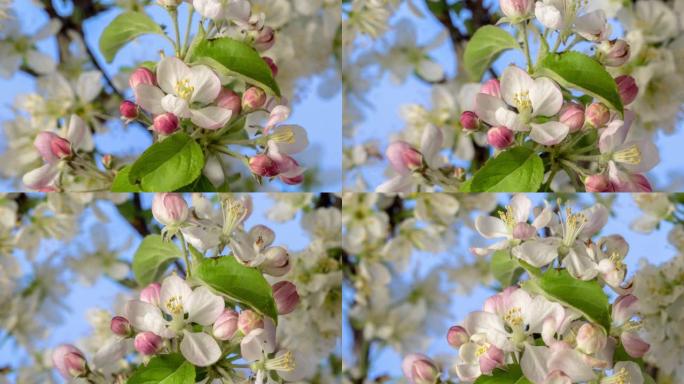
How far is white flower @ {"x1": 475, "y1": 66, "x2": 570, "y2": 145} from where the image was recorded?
1.14 metres

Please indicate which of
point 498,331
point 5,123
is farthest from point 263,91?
point 5,123

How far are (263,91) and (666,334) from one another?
1.88 feet

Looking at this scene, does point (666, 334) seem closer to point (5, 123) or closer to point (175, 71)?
point (175, 71)

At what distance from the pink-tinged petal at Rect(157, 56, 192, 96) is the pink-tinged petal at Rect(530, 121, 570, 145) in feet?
1.24

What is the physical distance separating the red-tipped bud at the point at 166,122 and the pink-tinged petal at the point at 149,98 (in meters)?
0.02

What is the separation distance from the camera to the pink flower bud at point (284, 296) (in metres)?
1.18

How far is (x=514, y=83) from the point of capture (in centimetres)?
117

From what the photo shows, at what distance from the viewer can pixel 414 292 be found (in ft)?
4.89

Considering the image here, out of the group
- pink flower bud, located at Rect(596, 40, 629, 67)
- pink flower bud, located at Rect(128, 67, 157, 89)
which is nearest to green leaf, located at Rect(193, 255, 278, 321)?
pink flower bud, located at Rect(128, 67, 157, 89)

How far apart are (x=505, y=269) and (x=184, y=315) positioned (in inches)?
15.6

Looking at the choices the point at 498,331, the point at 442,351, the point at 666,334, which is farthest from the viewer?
the point at 442,351

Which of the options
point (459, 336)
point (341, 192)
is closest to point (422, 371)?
point (459, 336)

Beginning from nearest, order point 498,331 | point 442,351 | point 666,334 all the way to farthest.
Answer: point 498,331 < point 666,334 < point 442,351

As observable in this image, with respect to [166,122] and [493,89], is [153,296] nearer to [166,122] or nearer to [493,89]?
[166,122]
